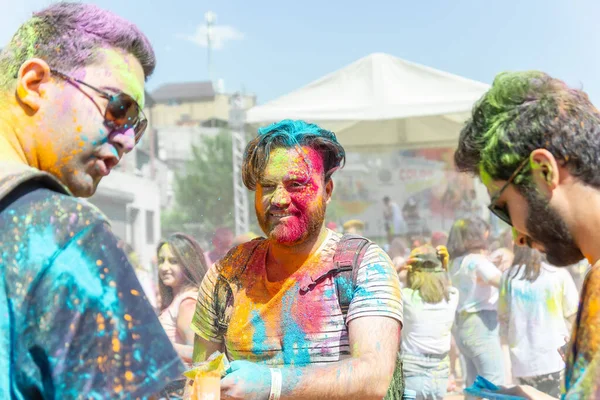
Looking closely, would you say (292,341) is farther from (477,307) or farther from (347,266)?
(477,307)

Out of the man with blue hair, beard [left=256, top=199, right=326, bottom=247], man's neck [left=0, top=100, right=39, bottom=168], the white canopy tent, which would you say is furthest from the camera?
the white canopy tent

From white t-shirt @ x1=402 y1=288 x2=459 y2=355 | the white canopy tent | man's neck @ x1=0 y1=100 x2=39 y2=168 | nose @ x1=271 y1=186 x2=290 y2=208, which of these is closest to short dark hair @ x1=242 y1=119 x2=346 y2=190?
nose @ x1=271 y1=186 x2=290 y2=208

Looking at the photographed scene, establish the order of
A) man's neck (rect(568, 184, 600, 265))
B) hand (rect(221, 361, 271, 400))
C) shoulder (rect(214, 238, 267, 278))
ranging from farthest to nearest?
shoulder (rect(214, 238, 267, 278)) < hand (rect(221, 361, 271, 400)) < man's neck (rect(568, 184, 600, 265))

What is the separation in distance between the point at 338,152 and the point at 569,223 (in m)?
1.21

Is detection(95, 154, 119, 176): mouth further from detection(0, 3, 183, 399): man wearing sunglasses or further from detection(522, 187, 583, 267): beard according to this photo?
detection(522, 187, 583, 267): beard

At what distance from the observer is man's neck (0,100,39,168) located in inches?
49.2

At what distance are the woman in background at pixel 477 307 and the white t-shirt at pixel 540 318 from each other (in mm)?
406

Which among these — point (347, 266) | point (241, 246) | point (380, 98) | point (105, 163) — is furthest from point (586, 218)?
point (380, 98)

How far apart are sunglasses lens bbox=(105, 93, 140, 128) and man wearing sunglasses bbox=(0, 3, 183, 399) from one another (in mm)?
10

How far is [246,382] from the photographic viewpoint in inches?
73.8

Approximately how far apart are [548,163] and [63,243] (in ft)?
3.55

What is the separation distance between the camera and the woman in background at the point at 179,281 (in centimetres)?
426

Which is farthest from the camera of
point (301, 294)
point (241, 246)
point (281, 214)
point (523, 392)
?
point (241, 246)

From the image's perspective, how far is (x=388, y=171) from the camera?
31.6 ft
